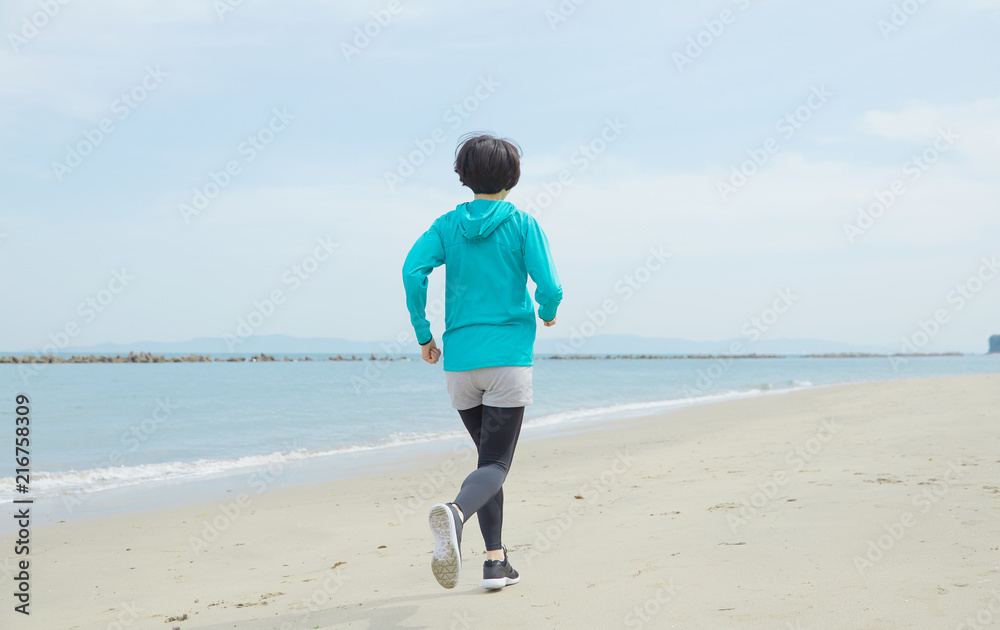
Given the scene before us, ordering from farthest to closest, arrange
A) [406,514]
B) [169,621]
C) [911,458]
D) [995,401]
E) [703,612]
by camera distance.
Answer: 1. [995,401]
2. [911,458]
3. [406,514]
4. [169,621]
5. [703,612]

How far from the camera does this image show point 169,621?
2916 millimetres

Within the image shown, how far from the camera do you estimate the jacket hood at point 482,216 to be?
2.75 m

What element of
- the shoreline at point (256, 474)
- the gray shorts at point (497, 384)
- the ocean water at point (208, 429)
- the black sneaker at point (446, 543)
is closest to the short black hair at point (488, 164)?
the gray shorts at point (497, 384)

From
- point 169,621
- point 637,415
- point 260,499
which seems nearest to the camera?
point 169,621

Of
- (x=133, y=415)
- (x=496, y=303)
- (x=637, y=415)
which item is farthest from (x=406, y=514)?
(x=133, y=415)

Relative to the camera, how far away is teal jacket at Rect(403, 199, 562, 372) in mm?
2715

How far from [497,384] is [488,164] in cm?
94

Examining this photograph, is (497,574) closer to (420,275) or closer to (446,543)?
(446,543)

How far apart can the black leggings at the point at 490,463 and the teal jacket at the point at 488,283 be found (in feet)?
0.77

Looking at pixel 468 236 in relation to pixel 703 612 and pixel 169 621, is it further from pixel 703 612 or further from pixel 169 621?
pixel 169 621

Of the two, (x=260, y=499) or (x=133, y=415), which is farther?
(x=133, y=415)

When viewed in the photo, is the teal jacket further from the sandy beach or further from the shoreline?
the shoreline

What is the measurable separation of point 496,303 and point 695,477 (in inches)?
153

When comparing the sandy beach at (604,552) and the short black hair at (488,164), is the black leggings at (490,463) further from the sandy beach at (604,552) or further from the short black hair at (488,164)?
the short black hair at (488,164)
